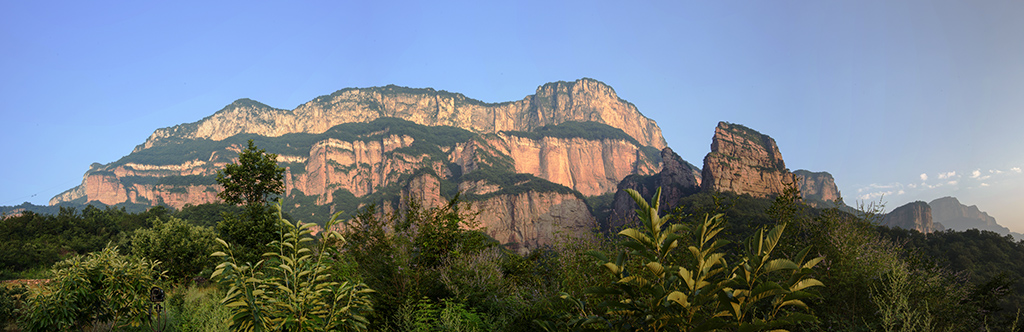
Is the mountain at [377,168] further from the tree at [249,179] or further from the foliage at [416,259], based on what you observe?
the foliage at [416,259]

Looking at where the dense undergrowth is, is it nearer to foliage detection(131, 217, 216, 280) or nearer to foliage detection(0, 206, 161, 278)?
foliage detection(131, 217, 216, 280)

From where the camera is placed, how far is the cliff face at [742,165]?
94.2 metres

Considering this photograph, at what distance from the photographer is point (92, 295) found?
22.7ft

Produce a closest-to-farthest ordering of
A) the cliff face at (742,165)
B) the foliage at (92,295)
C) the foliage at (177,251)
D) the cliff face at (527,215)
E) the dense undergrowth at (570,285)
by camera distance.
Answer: the dense undergrowth at (570,285) < the foliage at (92,295) < the foliage at (177,251) < the cliff face at (742,165) < the cliff face at (527,215)

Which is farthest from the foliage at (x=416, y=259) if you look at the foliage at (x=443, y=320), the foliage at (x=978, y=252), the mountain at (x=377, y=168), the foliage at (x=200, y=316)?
the mountain at (x=377, y=168)

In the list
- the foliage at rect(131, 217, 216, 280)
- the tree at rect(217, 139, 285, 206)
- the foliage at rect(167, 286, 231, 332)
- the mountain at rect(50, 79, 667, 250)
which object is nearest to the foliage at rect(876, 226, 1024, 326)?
the foliage at rect(167, 286, 231, 332)

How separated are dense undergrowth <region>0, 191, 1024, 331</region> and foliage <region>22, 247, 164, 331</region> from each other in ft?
0.09

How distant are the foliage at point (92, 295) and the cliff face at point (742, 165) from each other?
304ft

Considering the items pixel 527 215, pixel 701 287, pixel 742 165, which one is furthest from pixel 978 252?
pixel 527 215

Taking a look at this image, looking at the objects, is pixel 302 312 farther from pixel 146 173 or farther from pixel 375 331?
pixel 146 173

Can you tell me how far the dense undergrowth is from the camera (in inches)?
103

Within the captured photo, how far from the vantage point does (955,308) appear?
789 cm

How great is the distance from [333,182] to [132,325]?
174072 millimetres

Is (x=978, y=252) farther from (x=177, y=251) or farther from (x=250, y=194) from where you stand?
(x=177, y=251)
